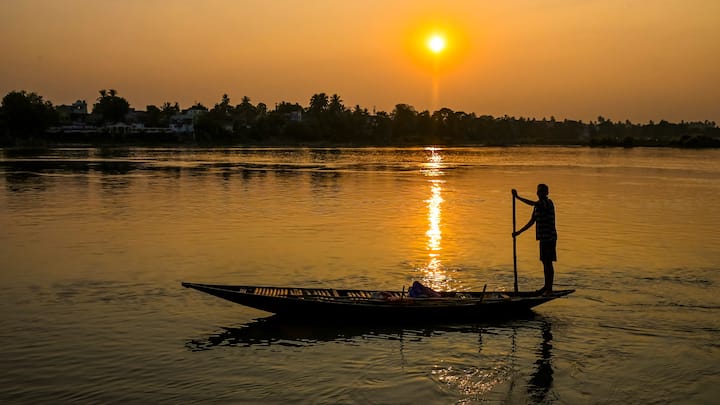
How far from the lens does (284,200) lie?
39500 mm

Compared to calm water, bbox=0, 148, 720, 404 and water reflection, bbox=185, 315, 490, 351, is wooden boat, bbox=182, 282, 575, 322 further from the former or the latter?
calm water, bbox=0, 148, 720, 404

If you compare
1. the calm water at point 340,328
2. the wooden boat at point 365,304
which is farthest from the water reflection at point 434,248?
the wooden boat at point 365,304

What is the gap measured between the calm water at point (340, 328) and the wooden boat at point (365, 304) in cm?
34

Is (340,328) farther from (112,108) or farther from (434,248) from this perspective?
(112,108)

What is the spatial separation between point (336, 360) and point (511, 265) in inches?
393

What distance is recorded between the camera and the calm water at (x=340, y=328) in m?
11.1

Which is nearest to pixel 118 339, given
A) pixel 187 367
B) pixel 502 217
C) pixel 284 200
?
pixel 187 367

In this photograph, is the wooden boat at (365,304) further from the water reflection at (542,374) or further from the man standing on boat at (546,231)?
the water reflection at (542,374)

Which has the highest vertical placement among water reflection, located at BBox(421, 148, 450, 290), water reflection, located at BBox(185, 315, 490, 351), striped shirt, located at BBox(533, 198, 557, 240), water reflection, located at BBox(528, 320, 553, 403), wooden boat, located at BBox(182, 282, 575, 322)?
striped shirt, located at BBox(533, 198, 557, 240)

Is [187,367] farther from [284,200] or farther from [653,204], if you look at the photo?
[653,204]

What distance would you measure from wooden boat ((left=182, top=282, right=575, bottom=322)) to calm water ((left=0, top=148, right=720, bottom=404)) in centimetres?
34

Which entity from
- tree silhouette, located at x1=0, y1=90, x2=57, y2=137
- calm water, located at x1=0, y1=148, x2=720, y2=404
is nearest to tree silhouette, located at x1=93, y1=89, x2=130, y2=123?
tree silhouette, located at x1=0, y1=90, x2=57, y2=137

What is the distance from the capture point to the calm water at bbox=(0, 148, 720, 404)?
11.1 m

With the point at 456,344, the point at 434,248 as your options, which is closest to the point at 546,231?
the point at 456,344
